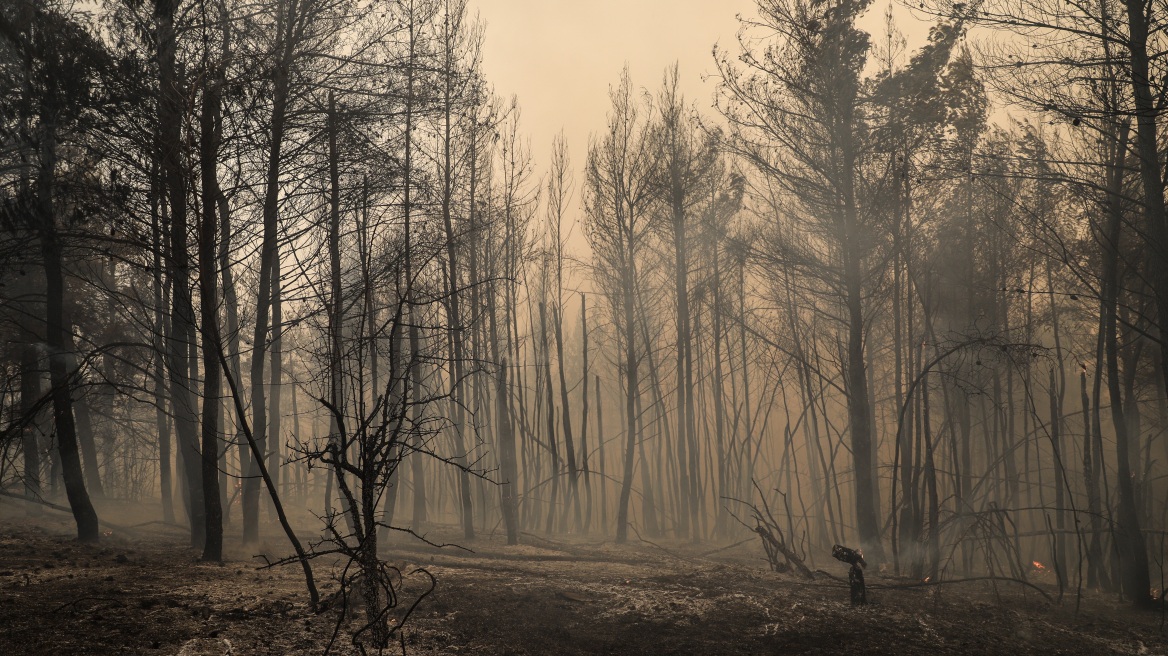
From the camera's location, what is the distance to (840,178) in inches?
426

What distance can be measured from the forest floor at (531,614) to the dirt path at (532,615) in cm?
2

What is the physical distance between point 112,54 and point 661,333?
18.0m

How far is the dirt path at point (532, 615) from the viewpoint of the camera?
496 cm

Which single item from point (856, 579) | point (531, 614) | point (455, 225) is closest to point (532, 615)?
point (531, 614)

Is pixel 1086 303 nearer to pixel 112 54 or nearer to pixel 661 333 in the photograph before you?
pixel 661 333

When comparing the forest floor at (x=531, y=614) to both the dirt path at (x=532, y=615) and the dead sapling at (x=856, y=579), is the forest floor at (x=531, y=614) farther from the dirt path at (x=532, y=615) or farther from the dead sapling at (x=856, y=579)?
the dead sapling at (x=856, y=579)

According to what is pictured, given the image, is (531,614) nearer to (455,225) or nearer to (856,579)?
(856,579)

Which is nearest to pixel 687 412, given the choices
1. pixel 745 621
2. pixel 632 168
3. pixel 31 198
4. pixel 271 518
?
pixel 632 168

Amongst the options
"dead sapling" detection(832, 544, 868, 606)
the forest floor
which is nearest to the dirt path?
the forest floor

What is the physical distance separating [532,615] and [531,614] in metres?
0.03

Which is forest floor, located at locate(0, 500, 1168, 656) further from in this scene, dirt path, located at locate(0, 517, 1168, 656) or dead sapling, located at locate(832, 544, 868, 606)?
dead sapling, located at locate(832, 544, 868, 606)

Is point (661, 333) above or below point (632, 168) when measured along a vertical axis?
below

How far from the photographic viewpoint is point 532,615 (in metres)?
6.47

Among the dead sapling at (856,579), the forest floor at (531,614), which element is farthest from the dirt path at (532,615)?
the dead sapling at (856,579)
